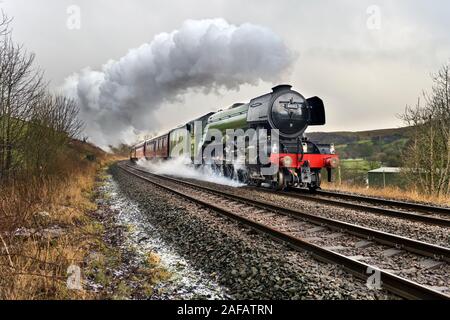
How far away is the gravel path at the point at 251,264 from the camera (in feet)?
12.3

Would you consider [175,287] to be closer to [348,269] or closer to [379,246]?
[348,269]

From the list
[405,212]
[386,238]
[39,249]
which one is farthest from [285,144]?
[39,249]

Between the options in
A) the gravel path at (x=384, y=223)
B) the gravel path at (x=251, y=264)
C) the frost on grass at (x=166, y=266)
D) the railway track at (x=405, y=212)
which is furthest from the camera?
the railway track at (x=405, y=212)

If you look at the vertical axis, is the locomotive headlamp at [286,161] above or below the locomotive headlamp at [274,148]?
below

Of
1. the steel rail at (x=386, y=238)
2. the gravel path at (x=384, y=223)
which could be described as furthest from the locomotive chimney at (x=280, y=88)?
the steel rail at (x=386, y=238)

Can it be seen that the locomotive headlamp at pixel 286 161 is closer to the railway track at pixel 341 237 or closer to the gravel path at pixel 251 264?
the railway track at pixel 341 237

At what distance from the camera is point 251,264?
4645 millimetres

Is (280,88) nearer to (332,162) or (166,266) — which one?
(332,162)

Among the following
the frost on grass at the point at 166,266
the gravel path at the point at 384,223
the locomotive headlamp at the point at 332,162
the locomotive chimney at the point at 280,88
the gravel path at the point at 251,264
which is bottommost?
the frost on grass at the point at 166,266

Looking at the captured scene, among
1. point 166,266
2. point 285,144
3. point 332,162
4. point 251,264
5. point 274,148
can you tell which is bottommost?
point 166,266

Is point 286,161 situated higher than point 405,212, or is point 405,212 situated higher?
point 286,161
